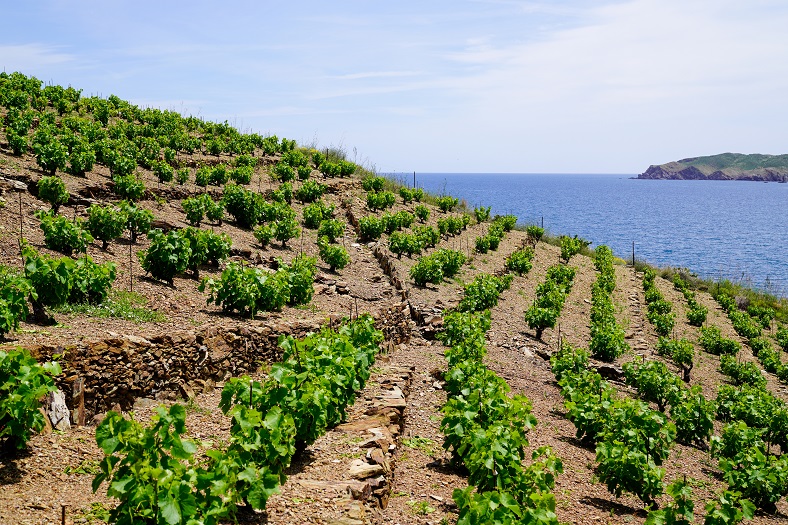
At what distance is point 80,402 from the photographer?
28.2ft

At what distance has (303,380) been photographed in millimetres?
7715

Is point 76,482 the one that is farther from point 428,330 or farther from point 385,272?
point 385,272

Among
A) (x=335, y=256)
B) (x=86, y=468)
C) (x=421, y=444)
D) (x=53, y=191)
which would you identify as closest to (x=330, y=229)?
(x=335, y=256)

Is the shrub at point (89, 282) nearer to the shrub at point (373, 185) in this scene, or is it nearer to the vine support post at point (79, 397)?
the vine support post at point (79, 397)

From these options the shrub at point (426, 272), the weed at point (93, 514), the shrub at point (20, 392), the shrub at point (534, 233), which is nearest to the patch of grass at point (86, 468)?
the shrub at point (20, 392)

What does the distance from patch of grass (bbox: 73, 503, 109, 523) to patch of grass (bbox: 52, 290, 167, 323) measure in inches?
223

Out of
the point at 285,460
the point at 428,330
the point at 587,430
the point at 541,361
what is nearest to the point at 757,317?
the point at 541,361

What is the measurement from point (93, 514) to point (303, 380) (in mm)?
2687

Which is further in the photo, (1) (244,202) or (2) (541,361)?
(1) (244,202)

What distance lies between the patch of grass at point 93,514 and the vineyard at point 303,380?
2cm

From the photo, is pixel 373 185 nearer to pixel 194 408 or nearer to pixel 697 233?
pixel 194 408

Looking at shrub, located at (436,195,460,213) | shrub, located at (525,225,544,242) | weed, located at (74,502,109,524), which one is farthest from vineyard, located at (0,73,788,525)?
shrub, located at (525,225,544,242)

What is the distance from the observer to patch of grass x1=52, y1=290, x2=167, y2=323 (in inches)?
436

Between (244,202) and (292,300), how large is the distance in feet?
26.3
